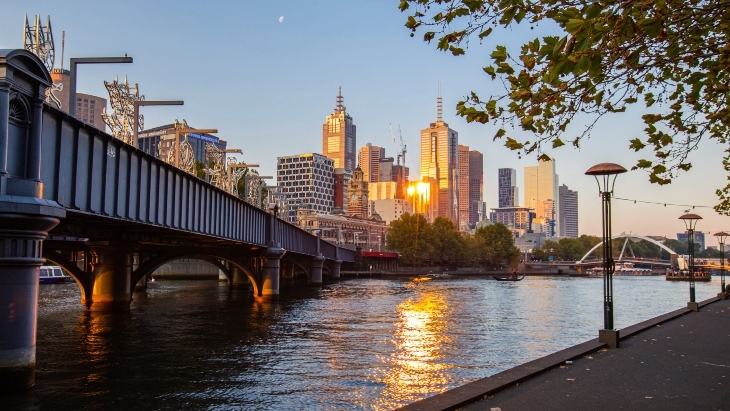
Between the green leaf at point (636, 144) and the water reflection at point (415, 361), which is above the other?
the green leaf at point (636, 144)

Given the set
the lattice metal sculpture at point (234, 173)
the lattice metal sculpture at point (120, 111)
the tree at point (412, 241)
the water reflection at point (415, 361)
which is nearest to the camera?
the water reflection at point (415, 361)

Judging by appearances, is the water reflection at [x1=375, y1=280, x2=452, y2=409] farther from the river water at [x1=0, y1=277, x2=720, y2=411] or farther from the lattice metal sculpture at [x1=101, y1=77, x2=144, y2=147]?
the lattice metal sculpture at [x1=101, y1=77, x2=144, y2=147]

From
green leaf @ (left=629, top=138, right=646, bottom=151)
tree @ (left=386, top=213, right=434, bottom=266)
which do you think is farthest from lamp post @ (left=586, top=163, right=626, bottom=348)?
tree @ (left=386, top=213, right=434, bottom=266)

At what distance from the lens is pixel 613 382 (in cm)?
1520

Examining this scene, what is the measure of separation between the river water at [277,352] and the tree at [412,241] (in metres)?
124

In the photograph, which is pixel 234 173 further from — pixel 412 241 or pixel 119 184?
pixel 412 241

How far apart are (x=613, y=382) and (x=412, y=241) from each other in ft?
555

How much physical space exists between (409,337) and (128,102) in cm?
2253

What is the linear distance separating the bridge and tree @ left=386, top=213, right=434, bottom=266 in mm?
130146

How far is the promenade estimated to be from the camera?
42.5 feet

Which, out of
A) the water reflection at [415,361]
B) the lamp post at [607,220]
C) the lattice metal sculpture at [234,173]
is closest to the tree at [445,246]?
the lattice metal sculpture at [234,173]

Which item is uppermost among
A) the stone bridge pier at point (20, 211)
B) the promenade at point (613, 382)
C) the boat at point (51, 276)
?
the stone bridge pier at point (20, 211)

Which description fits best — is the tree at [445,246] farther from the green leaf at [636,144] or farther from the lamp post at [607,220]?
the green leaf at [636,144]

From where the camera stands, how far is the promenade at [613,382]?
12953 millimetres
